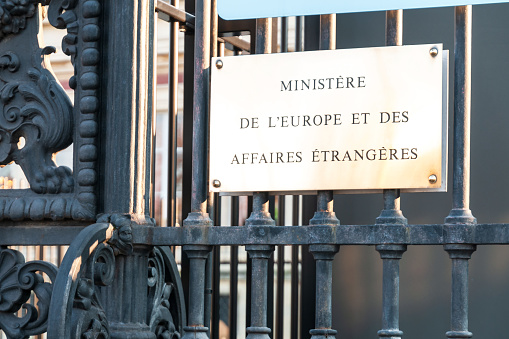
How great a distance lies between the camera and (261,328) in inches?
122

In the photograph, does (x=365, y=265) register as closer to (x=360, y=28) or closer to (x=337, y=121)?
(x=360, y=28)

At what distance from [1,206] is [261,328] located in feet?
3.32

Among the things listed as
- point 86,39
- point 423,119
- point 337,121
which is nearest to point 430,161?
point 423,119

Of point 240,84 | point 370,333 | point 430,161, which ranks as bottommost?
point 370,333

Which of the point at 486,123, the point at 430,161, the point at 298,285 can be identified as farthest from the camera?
the point at 298,285

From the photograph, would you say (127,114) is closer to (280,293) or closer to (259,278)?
(259,278)

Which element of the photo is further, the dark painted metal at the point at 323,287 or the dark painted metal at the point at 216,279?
the dark painted metal at the point at 216,279

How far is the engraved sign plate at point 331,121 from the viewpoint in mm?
2973

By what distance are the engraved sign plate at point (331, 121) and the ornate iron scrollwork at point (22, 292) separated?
66cm

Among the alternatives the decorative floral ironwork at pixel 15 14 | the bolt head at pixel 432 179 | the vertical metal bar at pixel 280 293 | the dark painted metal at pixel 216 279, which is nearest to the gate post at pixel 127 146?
the decorative floral ironwork at pixel 15 14

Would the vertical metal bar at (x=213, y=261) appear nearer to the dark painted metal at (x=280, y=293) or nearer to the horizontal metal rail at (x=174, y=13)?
the horizontal metal rail at (x=174, y=13)

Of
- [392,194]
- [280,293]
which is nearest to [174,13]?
[392,194]

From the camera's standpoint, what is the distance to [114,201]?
3270 millimetres

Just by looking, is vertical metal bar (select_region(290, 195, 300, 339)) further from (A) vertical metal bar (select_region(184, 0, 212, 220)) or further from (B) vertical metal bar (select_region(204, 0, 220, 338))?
(A) vertical metal bar (select_region(184, 0, 212, 220))
